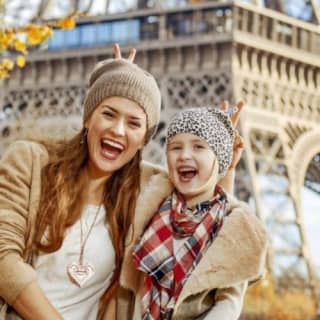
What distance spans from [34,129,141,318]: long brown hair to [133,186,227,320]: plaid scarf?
15 cm

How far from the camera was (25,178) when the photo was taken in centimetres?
315

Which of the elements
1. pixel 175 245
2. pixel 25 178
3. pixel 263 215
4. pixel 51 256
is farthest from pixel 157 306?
pixel 263 215

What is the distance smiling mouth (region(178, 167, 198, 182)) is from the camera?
3.11 metres

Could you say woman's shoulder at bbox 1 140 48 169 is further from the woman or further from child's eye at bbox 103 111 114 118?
child's eye at bbox 103 111 114 118

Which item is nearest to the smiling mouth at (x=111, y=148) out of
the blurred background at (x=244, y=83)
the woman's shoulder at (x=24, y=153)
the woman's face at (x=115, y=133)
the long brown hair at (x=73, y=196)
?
the woman's face at (x=115, y=133)

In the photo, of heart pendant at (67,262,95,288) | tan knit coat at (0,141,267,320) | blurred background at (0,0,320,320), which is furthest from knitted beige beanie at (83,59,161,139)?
blurred background at (0,0,320,320)

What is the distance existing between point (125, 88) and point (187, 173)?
0.38m

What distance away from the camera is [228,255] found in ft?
9.84

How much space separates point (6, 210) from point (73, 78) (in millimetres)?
15649

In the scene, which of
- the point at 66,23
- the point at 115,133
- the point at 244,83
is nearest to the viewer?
the point at 115,133

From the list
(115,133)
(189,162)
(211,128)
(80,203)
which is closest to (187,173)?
(189,162)

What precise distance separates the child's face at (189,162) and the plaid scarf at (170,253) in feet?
0.24

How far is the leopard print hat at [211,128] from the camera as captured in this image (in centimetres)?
314

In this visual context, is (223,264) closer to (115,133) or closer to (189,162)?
(189,162)
